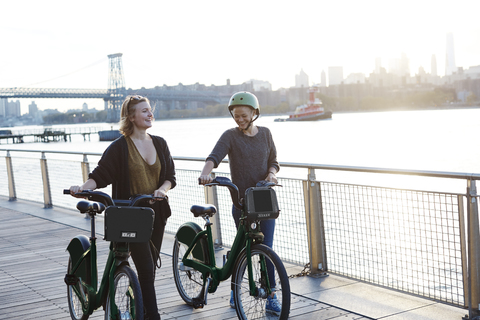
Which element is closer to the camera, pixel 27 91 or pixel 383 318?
pixel 383 318

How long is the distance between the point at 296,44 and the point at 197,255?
106011mm

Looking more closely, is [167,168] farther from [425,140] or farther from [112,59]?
[112,59]

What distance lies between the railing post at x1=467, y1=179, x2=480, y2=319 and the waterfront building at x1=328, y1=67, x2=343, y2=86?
15025 centimetres

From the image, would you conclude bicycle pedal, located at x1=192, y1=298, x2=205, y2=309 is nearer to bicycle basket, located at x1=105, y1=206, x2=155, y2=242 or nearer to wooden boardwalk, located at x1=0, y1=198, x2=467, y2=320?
wooden boardwalk, located at x1=0, y1=198, x2=467, y2=320

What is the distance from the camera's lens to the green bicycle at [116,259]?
2568mm

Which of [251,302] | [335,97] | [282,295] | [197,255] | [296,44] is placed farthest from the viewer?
[335,97]

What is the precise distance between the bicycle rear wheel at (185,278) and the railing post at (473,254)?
1630 mm

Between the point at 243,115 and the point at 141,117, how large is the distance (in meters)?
0.63

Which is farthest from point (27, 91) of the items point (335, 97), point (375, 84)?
point (375, 84)

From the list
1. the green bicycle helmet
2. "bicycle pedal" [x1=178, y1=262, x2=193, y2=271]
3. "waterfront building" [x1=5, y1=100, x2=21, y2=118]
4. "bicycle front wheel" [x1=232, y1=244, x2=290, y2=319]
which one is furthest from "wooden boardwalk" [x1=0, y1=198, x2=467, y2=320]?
"waterfront building" [x1=5, y1=100, x2=21, y2=118]

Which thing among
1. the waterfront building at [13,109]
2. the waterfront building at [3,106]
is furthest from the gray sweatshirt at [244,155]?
the waterfront building at [13,109]

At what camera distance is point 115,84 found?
75812 millimetres

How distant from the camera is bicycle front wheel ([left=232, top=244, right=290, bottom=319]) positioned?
2781 millimetres

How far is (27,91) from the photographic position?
69.3 m
